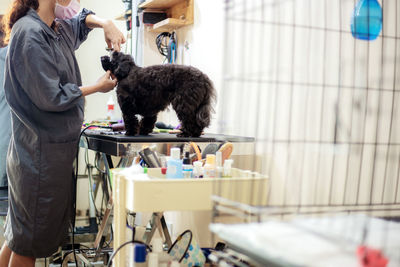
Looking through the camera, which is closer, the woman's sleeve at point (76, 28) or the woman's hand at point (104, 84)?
the woman's hand at point (104, 84)

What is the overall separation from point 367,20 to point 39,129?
48.9 inches

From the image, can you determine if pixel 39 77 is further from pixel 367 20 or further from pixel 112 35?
pixel 367 20

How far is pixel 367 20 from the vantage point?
1.33 meters

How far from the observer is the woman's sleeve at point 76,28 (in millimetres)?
2111

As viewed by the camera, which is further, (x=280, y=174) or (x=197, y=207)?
(x=280, y=174)

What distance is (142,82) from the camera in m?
1.92

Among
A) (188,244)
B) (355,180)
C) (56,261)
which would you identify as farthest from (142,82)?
(56,261)

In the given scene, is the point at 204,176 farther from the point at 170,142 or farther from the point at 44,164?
the point at 44,164

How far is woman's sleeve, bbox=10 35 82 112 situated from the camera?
176cm

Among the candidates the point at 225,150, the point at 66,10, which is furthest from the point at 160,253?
the point at 66,10

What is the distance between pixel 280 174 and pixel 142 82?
682mm

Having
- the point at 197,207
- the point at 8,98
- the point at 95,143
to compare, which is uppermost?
the point at 8,98

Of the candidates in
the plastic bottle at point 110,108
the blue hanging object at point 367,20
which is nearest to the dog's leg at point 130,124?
the blue hanging object at point 367,20

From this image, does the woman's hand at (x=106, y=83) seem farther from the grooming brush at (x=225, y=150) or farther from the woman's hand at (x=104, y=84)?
the grooming brush at (x=225, y=150)
